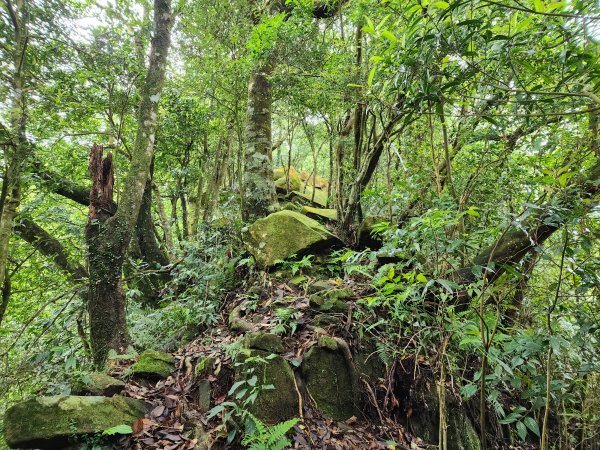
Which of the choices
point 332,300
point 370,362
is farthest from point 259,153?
point 370,362

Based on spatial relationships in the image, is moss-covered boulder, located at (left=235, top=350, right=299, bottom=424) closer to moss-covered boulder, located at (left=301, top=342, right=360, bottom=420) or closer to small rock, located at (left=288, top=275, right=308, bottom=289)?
moss-covered boulder, located at (left=301, top=342, right=360, bottom=420)

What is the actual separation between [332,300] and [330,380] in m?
1.01

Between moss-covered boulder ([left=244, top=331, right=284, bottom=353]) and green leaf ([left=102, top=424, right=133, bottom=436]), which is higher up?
moss-covered boulder ([left=244, top=331, right=284, bottom=353])

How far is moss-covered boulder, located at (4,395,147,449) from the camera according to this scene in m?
2.51

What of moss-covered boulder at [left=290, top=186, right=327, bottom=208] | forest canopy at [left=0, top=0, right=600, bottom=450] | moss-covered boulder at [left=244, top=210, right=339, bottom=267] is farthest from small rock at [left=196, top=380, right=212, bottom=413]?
moss-covered boulder at [left=290, top=186, right=327, bottom=208]

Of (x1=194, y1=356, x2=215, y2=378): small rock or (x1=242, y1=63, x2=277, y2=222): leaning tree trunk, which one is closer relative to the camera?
(x1=194, y1=356, x2=215, y2=378): small rock

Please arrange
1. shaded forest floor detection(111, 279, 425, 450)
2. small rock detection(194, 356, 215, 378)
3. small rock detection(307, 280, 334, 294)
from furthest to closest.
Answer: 1. small rock detection(307, 280, 334, 294)
2. small rock detection(194, 356, 215, 378)
3. shaded forest floor detection(111, 279, 425, 450)

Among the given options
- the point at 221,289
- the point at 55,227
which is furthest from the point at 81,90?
the point at 221,289

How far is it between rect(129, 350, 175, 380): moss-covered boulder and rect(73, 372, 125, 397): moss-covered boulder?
10.3 inches

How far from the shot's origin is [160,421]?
307cm

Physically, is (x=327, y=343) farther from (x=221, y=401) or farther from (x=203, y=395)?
(x=203, y=395)

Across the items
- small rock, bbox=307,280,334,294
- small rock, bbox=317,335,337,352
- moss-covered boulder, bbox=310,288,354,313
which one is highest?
small rock, bbox=307,280,334,294

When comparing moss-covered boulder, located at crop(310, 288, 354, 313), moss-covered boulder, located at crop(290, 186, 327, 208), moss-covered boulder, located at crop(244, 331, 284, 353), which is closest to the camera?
moss-covered boulder, located at crop(244, 331, 284, 353)

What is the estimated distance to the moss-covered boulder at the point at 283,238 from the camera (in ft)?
16.9
